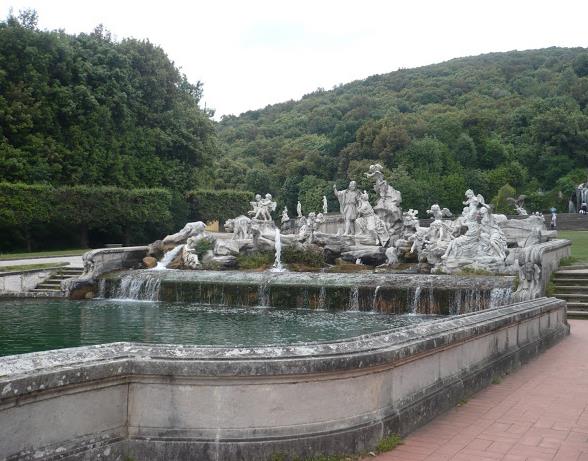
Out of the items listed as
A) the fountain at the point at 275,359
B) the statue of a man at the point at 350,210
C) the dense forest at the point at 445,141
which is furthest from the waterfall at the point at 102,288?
the dense forest at the point at 445,141

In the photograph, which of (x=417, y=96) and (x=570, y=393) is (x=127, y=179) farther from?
(x=417, y=96)

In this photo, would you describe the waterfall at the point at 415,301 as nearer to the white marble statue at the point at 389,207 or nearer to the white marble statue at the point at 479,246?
the white marble statue at the point at 479,246

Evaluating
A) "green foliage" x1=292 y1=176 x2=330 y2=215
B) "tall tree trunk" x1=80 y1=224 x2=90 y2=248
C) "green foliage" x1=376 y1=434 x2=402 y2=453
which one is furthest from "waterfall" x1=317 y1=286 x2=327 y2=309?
"green foliage" x1=292 y1=176 x2=330 y2=215

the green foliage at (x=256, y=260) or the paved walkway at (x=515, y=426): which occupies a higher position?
the green foliage at (x=256, y=260)

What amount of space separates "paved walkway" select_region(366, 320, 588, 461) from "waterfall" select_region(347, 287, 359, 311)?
355 inches

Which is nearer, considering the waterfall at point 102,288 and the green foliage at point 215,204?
the waterfall at point 102,288

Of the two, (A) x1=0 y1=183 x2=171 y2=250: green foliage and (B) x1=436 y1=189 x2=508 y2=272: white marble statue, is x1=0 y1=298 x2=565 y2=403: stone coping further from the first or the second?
(A) x1=0 y1=183 x2=171 y2=250: green foliage

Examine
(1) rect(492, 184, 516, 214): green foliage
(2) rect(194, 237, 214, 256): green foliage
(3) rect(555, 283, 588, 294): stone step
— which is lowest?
(3) rect(555, 283, 588, 294): stone step

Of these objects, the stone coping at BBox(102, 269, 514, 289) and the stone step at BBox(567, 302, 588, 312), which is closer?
the stone step at BBox(567, 302, 588, 312)

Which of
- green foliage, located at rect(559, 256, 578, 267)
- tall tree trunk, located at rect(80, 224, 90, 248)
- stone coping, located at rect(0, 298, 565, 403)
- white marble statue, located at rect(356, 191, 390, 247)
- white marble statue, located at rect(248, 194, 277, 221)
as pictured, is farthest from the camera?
tall tree trunk, located at rect(80, 224, 90, 248)

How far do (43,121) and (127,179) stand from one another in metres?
6.59

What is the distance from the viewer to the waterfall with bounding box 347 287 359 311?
17.9 meters

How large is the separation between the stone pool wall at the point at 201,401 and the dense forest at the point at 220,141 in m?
31.6

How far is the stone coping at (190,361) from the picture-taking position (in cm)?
403
